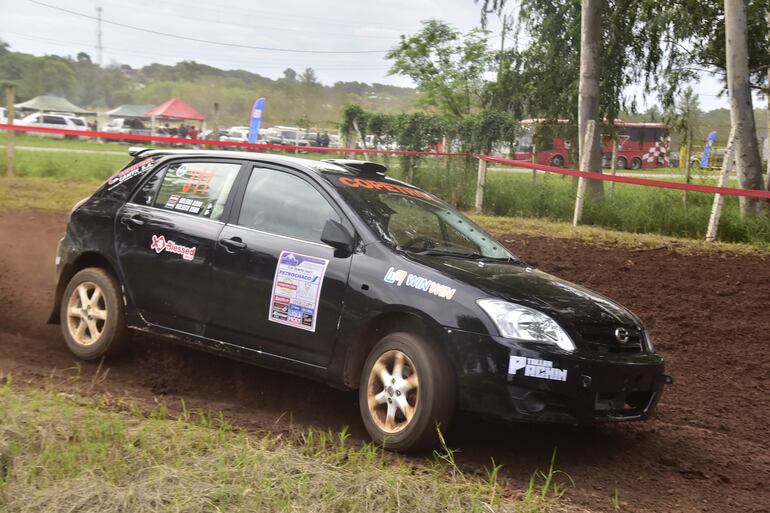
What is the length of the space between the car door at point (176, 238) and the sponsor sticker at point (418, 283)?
141 cm

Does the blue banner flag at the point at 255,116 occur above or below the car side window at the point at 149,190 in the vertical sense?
above

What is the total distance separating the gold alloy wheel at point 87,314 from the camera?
21.2 feet

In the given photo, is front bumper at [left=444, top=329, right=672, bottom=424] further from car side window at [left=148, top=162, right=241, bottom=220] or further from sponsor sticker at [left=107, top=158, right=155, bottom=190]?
sponsor sticker at [left=107, top=158, right=155, bottom=190]

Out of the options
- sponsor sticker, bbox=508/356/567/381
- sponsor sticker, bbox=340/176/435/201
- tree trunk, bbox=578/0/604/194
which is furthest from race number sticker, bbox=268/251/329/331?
tree trunk, bbox=578/0/604/194

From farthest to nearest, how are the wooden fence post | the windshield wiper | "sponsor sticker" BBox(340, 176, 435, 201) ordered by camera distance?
the wooden fence post → "sponsor sticker" BBox(340, 176, 435, 201) → the windshield wiper

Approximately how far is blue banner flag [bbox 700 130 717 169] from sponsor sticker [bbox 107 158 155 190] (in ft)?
68.1

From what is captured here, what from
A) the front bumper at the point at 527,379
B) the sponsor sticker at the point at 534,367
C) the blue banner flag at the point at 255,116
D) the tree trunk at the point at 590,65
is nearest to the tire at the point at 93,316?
the front bumper at the point at 527,379

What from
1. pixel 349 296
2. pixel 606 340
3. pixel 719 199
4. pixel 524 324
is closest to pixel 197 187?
pixel 349 296

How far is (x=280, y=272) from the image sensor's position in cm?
546

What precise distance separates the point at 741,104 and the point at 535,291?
11.3 metres

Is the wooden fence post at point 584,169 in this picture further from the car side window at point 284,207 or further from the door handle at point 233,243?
the door handle at point 233,243

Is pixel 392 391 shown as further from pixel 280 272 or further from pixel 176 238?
pixel 176 238

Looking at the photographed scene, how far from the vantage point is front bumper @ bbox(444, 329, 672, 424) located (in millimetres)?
4629

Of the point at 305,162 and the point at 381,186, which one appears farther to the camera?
the point at 381,186
